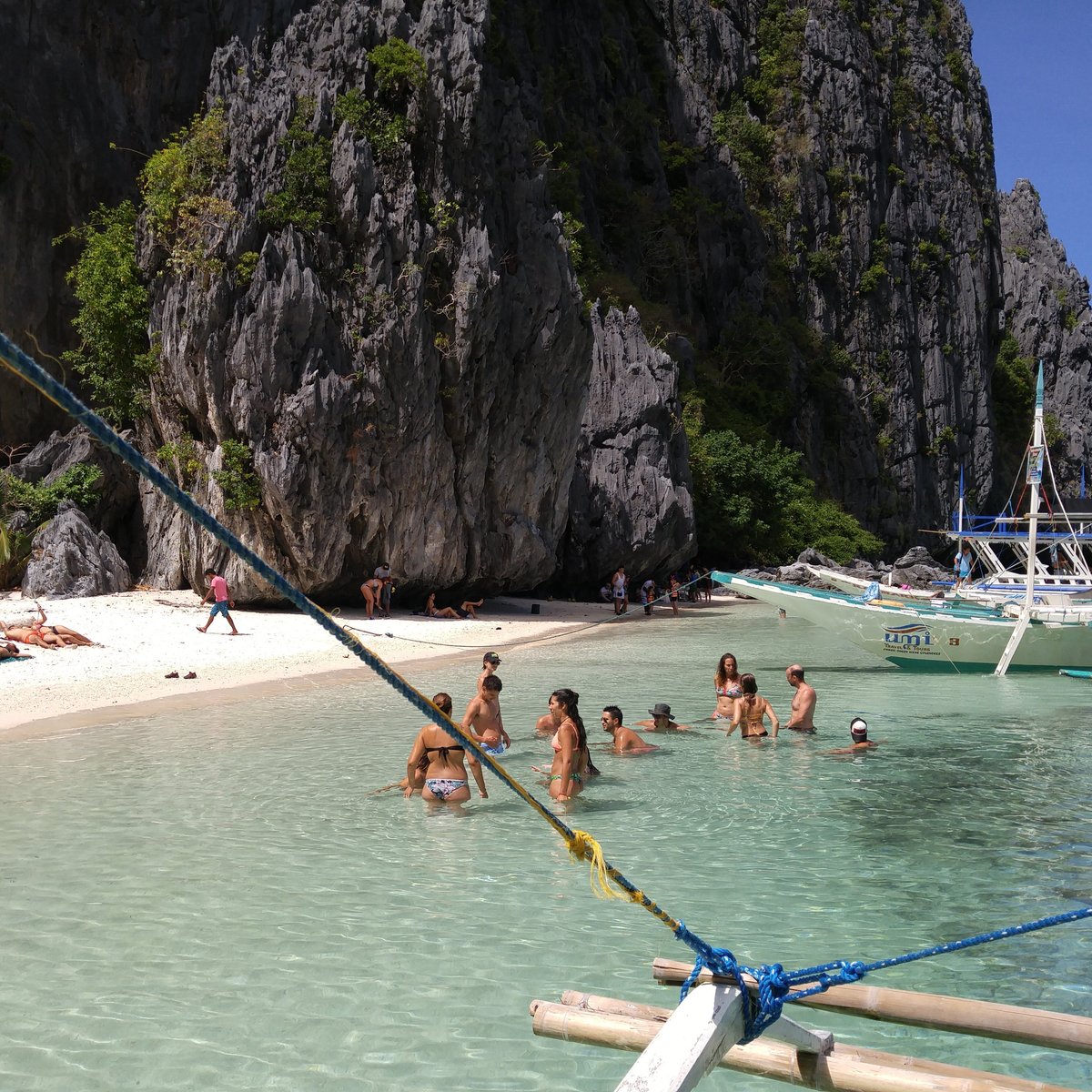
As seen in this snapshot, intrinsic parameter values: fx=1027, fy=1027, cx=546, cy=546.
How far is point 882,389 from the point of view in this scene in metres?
64.1

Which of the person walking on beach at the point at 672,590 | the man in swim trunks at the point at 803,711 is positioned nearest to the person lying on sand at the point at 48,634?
the man in swim trunks at the point at 803,711

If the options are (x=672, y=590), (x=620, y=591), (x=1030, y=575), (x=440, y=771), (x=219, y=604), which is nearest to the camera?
(x=440, y=771)

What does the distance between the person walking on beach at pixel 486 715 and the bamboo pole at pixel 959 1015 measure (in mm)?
7012

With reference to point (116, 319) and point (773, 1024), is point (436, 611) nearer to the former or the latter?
point (116, 319)

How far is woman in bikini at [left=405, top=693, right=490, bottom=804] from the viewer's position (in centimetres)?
973

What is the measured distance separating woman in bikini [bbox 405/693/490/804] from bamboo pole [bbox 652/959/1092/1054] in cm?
582

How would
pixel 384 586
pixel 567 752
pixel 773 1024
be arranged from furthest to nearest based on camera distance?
1. pixel 384 586
2. pixel 567 752
3. pixel 773 1024

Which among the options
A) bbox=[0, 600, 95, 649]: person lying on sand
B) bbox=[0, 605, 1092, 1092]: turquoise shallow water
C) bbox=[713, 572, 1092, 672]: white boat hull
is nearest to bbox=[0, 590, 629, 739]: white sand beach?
bbox=[0, 600, 95, 649]: person lying on sand

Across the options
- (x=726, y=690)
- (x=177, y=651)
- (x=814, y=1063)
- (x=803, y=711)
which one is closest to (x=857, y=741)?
(x=803, y=711)

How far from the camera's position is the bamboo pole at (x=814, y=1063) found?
333 cm

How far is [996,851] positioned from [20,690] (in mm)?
12839

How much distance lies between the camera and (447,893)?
24.6 ft

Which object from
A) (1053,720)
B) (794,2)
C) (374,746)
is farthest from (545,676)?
(794,2)

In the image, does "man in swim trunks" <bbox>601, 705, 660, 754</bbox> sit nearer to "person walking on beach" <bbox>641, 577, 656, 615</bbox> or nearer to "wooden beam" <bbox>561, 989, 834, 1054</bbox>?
"wooden beam" <bbox>561, 989, 834, 1054</bbox>
